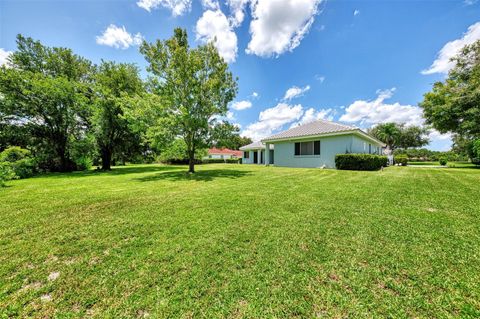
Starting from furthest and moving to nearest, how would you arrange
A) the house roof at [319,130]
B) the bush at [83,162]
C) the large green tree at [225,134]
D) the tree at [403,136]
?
1. the tree at [403,136]
2. the bush at [83,162]
3. the house roof at [319,130]
4. the large green tree at [225,134]

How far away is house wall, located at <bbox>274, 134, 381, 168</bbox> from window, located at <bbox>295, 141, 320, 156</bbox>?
0.31 m

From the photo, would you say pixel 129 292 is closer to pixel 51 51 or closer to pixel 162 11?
pixel 162 11

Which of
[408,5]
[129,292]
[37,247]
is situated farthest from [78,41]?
[408,5]

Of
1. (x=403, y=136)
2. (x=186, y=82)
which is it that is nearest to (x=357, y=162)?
(x=186, y=82)

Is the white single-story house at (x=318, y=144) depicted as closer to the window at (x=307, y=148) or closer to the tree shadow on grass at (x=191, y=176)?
the window at (x=307, y=148)

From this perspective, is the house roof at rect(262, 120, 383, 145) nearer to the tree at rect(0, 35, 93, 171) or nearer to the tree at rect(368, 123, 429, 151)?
the tree at rect(0, 35, 93, 171)

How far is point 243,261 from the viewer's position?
247 centimetres

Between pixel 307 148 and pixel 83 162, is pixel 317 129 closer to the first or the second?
pixel 307 148

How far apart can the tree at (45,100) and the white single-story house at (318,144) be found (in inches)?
706

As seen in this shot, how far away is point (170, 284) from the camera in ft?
6.73

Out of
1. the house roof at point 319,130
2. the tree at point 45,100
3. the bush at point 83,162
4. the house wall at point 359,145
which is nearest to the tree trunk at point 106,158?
the bush at point 83,162

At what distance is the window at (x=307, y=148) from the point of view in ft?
52.3

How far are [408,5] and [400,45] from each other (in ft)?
12.5

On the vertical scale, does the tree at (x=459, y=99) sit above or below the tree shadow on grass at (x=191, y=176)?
above
